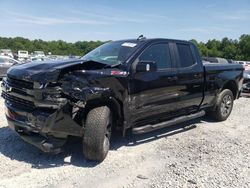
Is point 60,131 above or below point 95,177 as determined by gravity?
above

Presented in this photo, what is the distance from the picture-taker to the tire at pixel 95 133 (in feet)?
15.8

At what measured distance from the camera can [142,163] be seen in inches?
202

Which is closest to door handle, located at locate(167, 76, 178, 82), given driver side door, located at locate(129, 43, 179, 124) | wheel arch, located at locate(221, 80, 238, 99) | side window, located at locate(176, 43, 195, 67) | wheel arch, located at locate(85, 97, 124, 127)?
driver side door, located at locate(129, 43, 179, 124)

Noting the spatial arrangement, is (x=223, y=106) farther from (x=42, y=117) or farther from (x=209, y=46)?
(x=209, y=46)

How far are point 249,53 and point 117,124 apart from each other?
9870 centimetres

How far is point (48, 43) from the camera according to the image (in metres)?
109

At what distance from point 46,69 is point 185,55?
3155 millimetres

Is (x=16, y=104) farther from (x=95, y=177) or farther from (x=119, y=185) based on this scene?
(x=119, y=185)

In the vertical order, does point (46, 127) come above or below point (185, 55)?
below

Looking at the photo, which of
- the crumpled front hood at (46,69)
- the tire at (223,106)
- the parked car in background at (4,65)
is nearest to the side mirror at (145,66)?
the crumpled front hood at (46,69)

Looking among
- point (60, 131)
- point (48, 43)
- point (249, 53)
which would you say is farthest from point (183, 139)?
point (48, 43)

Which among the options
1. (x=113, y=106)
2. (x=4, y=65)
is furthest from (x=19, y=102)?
(x=4, y=65)

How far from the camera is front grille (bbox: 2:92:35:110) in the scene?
476 centimetres

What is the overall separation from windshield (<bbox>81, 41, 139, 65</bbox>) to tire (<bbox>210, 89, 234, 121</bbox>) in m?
3.00
